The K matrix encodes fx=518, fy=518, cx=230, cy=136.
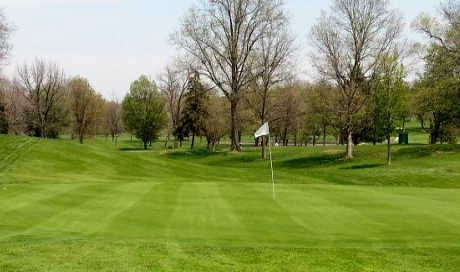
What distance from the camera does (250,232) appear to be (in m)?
11.1

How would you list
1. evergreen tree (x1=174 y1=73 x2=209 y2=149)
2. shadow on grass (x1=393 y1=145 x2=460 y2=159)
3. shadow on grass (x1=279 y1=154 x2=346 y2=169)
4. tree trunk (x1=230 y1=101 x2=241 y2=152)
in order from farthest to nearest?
evergreen tree (x1=174 y1=73 x2=209 y2=149) < tree trunk (x1=230 y1=101 x2=241 y2=152) < shadow on grass (x1=279 y1=154 x2=346 y2=169) < shadow on grass (x1=393 y1=145 x2=460 y2=159)

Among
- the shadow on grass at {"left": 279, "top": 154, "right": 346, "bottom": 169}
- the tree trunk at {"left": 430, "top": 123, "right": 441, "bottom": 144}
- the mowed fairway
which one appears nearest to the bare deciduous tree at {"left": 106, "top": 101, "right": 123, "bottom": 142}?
the shadow on grass at {"left": 279, "top": 154, "right": 346, "bottom": 169}

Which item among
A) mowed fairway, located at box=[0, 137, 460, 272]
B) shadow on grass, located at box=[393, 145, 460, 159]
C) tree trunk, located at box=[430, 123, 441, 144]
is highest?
tree trunk, located at box=[430, 123, 441, 144]

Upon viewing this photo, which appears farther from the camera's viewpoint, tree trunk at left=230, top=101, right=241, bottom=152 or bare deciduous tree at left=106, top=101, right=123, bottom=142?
bare deciduous tree at left=106, top=101, right=123, bottom=142

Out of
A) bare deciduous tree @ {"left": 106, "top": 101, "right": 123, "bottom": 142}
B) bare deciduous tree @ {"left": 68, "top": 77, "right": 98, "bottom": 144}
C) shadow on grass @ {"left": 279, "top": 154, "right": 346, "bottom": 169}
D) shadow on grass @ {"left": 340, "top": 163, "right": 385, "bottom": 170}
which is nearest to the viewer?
shadow on grass @ {"left": 340, "top": 163, "right": 385, "bottom": 170}

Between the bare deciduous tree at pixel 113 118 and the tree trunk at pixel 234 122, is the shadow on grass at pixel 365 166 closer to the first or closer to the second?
the tree trunk at pixel 234 122

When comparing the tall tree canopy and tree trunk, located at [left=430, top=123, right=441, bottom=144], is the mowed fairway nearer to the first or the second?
tree trunk, located at [left=430, top=123, right=441, bottom=144]

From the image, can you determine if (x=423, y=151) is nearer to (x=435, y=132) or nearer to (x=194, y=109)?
(x=435, y=132)

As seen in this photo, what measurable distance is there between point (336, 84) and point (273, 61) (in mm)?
6961

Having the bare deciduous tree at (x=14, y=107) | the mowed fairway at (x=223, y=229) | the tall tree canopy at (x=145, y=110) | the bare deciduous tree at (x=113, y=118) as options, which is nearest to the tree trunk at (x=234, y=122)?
the mowed fairway at (x=223, y=229)

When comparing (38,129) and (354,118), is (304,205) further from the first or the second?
(38,129)

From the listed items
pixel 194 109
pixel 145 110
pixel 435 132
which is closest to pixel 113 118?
pixel 145 110

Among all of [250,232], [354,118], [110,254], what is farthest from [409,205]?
[354,118]

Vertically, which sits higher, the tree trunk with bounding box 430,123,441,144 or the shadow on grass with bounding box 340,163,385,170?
the tree trunk with bounding box 430,123,441,144
